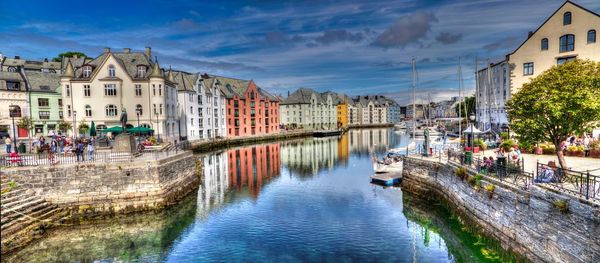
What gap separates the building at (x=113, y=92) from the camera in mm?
54594

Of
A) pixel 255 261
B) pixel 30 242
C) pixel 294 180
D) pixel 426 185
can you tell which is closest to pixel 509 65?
pixel 426 185

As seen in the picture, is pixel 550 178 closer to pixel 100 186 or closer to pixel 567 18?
pixel 100 186

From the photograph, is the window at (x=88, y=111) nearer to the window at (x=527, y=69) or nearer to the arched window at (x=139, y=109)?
the arched window at (x=139, y=109)

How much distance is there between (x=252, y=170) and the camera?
50062 millimetres

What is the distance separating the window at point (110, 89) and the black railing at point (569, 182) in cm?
5587

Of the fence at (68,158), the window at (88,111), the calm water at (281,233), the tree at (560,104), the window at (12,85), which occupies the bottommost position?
the calm water at (281,233)

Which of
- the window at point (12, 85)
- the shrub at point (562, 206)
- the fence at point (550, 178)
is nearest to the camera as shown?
→ the fence at point (550, 178)

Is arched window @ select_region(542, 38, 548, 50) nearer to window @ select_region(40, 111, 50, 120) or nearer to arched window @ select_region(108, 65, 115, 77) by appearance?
arched window @ select_region(108, 65, 115, 77)

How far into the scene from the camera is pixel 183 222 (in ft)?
85.5

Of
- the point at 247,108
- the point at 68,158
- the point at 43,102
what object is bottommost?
the point at 68,158

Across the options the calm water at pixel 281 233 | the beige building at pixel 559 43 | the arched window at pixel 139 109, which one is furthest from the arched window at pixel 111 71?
the beige building at pixel 559 43

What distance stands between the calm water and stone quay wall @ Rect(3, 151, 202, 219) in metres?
1.71

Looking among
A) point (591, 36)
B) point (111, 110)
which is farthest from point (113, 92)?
point (591, 36)

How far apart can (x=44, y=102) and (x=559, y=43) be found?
265 ft
